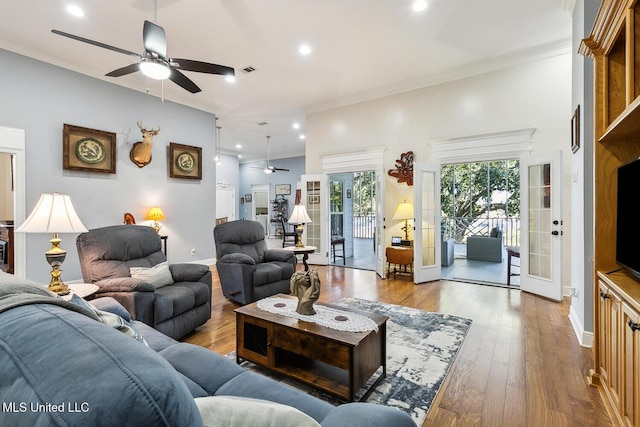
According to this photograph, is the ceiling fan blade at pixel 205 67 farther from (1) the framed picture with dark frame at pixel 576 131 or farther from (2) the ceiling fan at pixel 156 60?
(1) the framed picture with dark frame at pixel 576 131

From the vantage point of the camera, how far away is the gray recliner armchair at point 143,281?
2467 millimetres

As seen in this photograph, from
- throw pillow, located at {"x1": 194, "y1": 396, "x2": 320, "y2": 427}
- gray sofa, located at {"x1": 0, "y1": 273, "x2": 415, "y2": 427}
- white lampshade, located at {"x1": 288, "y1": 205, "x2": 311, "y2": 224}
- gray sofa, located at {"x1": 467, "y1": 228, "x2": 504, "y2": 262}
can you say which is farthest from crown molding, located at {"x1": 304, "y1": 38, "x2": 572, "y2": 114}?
gray sofa, located at {"x1": 0, "y1": 273, "x2": 415, "y2": 427}

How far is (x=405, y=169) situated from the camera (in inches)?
209

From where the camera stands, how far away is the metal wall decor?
5.28 m

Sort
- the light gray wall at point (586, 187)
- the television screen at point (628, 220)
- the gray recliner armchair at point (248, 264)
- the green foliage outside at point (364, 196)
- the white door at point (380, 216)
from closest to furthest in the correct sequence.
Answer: the television screen at point (628, 220), the light gray wall at point (586, 187), the gray recliner armchair at point (248, 264), the white door at point (380, 216), the green foliage outside at point (364, 196)

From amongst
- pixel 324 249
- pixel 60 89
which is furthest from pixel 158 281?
pixel 324 249

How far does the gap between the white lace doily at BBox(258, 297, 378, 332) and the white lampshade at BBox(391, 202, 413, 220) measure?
3330mm

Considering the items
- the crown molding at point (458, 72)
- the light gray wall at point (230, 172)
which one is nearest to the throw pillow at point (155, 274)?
the crown molding at point (458, 72)

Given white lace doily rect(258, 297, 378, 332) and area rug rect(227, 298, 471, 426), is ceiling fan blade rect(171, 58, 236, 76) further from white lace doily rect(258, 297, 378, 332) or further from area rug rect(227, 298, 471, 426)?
area rug rect(227, 298, 471, 426)

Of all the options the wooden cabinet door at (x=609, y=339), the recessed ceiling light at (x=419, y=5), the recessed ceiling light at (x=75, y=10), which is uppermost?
the recessed ceiling light at (x=419, y=5)

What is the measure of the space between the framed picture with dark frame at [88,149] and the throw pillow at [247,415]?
195 inches

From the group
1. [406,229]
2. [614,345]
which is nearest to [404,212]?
[406,229]

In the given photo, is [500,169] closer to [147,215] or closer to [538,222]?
[538,222]

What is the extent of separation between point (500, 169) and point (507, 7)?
6322 millimetres
